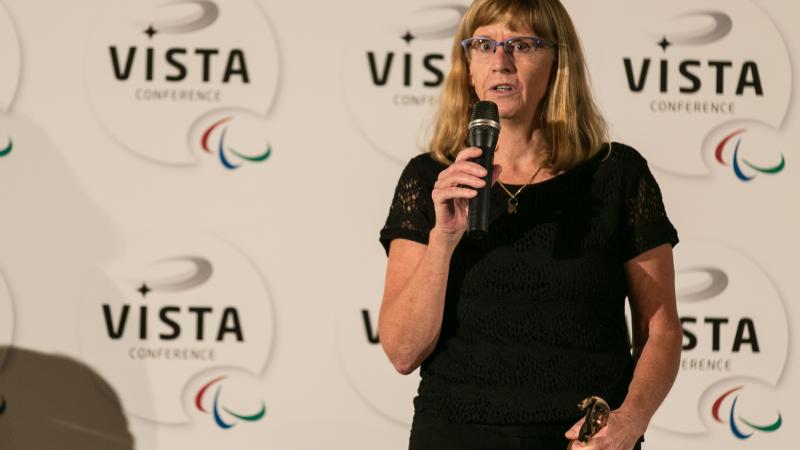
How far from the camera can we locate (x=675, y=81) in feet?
9.48

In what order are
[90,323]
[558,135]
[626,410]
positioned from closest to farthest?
1. [626,410]
2. [558,135]
3. [90,323]

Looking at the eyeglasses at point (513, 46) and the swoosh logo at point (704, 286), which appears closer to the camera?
the eyeglasses at point (513, 46)

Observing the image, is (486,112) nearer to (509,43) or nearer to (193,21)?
(509,43)

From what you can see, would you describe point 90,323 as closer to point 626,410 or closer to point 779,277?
point 626,410

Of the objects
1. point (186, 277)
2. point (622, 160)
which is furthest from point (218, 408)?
point (622, 160)

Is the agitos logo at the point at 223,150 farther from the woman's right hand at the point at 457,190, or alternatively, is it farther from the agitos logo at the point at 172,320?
the woman's right hand at the point at 457,190

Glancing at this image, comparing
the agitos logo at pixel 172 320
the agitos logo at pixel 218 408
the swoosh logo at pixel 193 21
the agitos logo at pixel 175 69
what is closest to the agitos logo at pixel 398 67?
the agitos logo at pixel 175 69

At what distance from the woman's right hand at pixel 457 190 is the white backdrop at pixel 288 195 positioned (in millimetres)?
1275

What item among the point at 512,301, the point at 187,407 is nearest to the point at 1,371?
the point at 187,407

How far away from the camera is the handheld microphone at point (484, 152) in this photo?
1.47 m

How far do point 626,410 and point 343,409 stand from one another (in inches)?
52.9

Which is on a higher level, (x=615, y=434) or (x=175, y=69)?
(x=175, y=69)

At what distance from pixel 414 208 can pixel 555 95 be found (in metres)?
0.33

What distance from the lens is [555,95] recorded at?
1808mm
